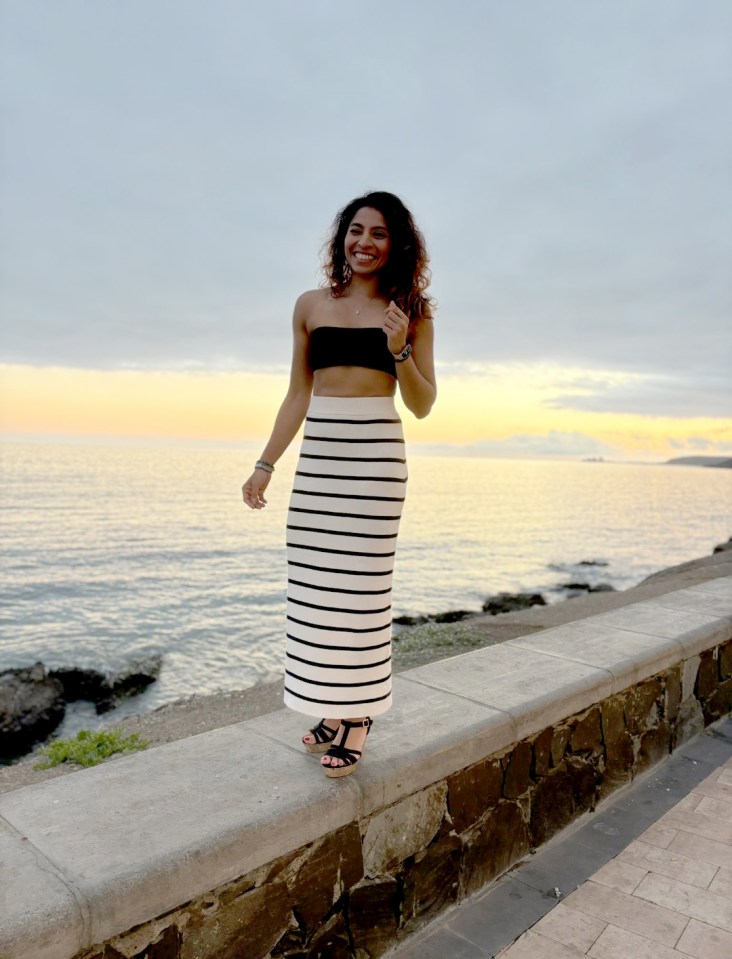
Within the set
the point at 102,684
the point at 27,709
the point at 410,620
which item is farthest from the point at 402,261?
the point at 410,620

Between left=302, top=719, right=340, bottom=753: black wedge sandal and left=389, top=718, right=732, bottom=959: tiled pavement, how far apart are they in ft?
2.65

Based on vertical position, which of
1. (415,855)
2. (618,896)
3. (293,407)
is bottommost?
(618,896)

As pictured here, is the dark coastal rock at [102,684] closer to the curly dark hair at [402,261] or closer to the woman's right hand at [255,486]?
the woman's right hand at [255,486]

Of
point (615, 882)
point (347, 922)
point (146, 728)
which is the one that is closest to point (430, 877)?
point (347, 922)

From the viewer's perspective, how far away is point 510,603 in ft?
65.6

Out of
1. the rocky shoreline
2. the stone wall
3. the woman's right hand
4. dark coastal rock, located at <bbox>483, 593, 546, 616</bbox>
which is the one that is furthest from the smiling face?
dark coastal rock, located at <bbox>483, 593, 546, 616</bbox>

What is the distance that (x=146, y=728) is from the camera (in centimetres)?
789

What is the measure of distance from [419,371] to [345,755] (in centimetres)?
137

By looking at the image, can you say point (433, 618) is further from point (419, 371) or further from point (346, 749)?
point (419, 371)

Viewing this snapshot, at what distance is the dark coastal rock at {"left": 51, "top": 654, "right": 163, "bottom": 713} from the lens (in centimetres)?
1133

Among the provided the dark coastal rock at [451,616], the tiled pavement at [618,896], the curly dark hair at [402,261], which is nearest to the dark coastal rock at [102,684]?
the dark coastal rock at [451,616]

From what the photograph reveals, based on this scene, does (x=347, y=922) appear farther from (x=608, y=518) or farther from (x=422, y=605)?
(x=608, y=518)

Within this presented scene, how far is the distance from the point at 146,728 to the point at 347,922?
616 cm

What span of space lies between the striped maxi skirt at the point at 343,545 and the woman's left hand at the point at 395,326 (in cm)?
23
